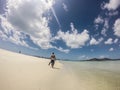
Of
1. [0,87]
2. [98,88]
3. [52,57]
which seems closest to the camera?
[0,87]

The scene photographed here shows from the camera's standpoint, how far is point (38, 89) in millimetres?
5539

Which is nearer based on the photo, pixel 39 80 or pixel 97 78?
Result: pixel 39 80

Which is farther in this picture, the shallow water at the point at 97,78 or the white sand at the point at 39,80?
the shallow water at the point at 97,78

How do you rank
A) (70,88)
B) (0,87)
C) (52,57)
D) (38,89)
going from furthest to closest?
(52,57), (70,88), (38,89), (0,87)

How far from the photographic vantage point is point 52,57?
1519 centimetres

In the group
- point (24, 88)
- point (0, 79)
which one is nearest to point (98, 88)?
point (24, 88)

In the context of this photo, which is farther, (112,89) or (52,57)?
(52,57)

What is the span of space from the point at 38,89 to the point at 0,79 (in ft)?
5.52

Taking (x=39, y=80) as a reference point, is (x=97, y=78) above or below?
above

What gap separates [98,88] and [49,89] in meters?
3.53

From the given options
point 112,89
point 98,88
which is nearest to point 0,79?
point 98,88

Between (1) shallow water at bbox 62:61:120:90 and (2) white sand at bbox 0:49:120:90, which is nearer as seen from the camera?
(2) white sand at bbox 0:49:120:90

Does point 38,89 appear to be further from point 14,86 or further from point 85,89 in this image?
point 85,89

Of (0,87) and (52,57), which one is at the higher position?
(52,57)
